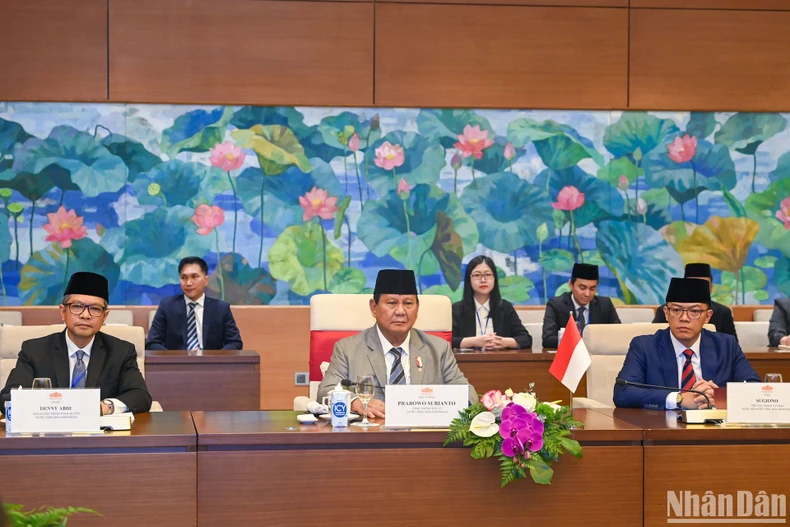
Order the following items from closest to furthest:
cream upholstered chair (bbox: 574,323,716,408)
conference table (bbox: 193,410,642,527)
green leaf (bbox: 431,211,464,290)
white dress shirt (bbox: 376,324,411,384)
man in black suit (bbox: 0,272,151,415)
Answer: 1. conference table (bbox: 193,410,642,527)
2. man in black suit (bbox: 0,272,151,415)
3. white dress shirt (bbox: 376,324,411,384)
4. cream upholstered chair (bbox: 574,323,716,408)
5. green leaf (bbox: 431,211,464,290)

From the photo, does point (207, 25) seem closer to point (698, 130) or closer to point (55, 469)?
point (698, 130)

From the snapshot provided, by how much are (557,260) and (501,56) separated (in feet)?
5.55

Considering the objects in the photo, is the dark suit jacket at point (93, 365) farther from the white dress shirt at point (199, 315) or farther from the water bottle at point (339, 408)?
the white dress shirt at point (199, 315)

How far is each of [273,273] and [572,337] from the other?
437cm

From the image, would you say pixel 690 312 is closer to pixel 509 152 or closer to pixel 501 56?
pixel 509 152

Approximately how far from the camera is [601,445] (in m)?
3.04

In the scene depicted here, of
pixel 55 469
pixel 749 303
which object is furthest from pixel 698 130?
pixel 55 469

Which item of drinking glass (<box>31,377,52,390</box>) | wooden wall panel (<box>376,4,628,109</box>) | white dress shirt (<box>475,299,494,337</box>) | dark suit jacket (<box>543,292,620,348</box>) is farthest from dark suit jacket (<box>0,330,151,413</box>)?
wooden wall panel (<box>376,4,628,109</box>)

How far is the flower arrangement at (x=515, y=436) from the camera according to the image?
9.53 ft

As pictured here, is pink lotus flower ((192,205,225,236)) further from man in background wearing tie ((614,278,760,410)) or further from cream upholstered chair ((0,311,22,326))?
man in background wearing tie ((614,278,760,410))

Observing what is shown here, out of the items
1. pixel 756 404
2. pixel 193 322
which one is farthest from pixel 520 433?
pixel 193 322

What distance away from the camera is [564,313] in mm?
6629

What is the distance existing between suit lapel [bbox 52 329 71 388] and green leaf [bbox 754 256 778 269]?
19.9 ft

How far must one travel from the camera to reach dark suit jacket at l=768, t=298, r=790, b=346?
6.72 metres
